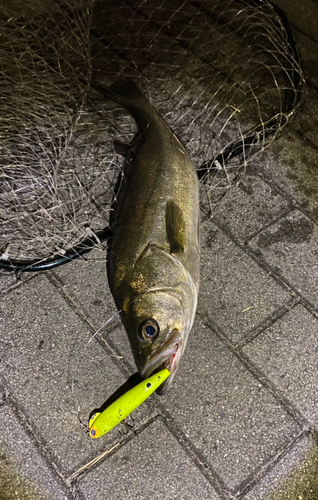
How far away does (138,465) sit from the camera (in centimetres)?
277

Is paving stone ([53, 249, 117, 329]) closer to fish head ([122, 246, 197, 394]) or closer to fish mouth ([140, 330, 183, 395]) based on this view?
fish head ([122, 246, 197, 394])

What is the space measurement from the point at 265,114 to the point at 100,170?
157 cm

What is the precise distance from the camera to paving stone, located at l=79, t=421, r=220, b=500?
2.68 meters

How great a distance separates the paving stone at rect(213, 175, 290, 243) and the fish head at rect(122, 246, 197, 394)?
0.93 m

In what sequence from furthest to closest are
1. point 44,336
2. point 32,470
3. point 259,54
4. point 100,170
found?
1. point 259,54
2. point 100,170
3. point 44,336
4. point 32,470

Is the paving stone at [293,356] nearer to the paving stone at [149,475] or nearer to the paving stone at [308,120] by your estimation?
the paving stone at [149,475]

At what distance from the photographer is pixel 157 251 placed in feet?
9.70

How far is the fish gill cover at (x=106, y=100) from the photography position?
3.63 metres

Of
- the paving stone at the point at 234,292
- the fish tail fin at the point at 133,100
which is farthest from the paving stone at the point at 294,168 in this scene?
the fish tail fin at the point at 133,100

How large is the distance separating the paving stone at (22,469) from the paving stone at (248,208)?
6.45 ft

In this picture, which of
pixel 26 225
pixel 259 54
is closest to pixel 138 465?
pixel 26 225

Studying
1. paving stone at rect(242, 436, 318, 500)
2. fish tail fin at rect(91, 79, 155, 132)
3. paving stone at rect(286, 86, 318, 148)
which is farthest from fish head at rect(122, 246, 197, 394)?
paving stone at rect(286, 86, 318, 148)

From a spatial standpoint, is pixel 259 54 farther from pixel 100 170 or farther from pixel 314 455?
pixel 314 455

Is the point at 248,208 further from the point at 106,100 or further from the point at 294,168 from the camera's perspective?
the point at 106,100
